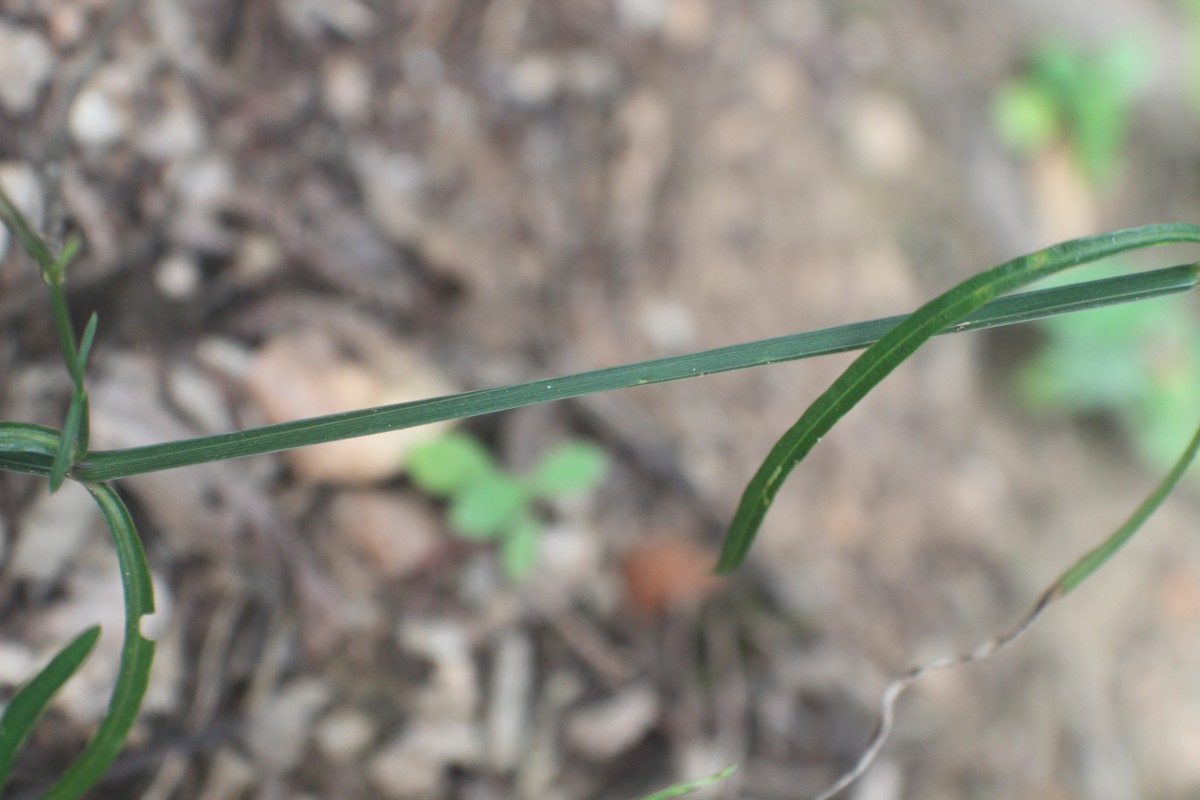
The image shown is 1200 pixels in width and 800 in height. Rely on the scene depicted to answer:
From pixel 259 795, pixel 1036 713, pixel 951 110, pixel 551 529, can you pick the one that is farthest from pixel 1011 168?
pixel 259 795

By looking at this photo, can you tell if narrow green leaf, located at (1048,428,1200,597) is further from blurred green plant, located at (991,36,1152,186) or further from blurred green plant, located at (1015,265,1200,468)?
blurred green plant, located at (991,36,1152,186)

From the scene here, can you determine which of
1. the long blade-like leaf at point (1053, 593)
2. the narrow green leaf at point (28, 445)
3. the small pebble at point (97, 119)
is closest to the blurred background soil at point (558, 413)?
the small pebble at point (97, 119)

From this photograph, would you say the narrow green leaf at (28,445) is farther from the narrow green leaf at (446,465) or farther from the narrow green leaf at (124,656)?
the narrow green leaf at (446,465)

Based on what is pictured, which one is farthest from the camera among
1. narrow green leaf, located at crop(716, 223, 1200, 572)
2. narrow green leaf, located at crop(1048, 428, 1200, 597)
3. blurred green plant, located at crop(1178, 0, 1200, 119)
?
blurred green plant, located at crop(1178, 0, 1200, 119)

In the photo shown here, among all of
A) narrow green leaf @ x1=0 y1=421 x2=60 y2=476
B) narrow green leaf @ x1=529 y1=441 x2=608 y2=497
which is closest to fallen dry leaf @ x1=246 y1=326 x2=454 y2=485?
narrow green leaf @ x1=529 y1=441 x2=608 y2=497

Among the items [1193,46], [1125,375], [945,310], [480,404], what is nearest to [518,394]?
[480,404]

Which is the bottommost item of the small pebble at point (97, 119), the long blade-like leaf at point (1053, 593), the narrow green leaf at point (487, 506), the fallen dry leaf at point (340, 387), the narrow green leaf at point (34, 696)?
the long blade-like leaf at point (1053, 593)
